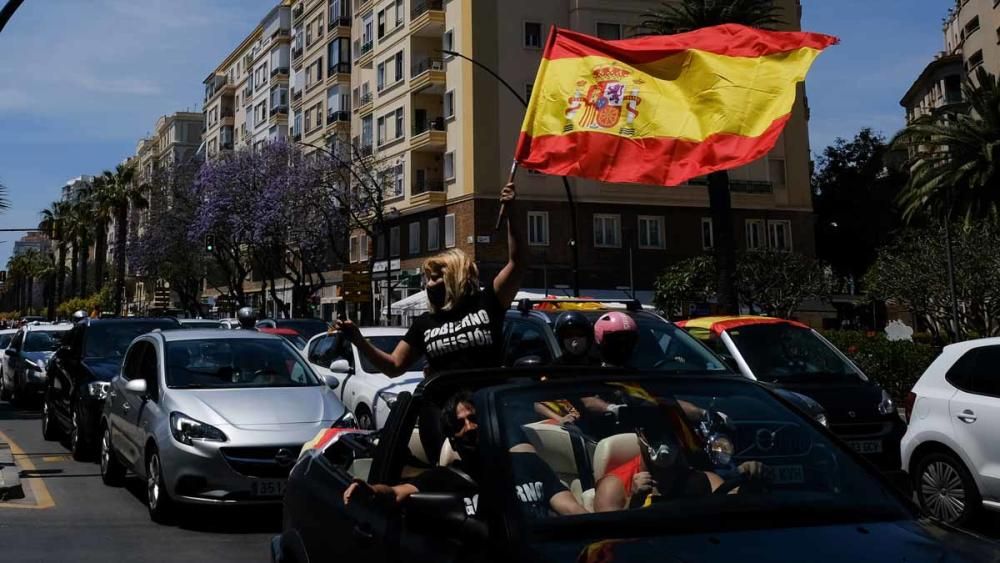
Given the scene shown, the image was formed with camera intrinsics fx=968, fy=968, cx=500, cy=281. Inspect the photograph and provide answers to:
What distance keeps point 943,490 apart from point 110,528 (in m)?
6.76

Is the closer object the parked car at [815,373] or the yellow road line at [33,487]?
the yellow road line at [33,487]

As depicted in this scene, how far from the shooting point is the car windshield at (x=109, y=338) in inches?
A: 508

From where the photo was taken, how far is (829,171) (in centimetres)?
6306

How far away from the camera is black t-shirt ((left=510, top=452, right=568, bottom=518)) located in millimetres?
2986

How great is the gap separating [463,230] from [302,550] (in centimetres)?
3891

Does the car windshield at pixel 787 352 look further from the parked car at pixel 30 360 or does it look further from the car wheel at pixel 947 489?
the parked car at pixel 30 360

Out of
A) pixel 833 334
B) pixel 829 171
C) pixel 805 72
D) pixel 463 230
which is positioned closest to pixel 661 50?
pixel 805 72

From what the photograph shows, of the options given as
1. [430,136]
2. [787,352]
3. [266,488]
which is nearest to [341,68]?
[430,136]

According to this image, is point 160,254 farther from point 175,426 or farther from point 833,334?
point 175,426

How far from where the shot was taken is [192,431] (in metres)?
7.79

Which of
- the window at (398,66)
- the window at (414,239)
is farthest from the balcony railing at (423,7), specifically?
the window at (414,239)

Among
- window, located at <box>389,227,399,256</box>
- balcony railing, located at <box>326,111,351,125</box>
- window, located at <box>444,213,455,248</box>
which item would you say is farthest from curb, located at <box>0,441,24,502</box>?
balcony railing, located at <box>326,111,351,125</box>

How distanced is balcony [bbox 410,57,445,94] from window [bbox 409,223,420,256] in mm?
6476

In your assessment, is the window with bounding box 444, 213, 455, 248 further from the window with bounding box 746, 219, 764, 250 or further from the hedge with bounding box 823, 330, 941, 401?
the hedge with bounding box 823, 330, 941, 401
